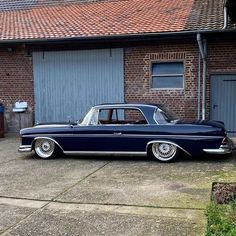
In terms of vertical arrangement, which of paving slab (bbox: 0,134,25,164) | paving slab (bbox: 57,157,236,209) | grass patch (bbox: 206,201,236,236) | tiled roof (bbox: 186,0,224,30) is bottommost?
paving slab (bbox: 0,134,25,164)

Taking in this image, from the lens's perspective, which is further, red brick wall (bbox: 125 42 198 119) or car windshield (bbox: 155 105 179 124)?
red brick wall (bbox: 125 42 198 119)

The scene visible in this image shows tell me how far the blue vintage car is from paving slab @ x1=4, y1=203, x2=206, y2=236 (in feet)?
10.9

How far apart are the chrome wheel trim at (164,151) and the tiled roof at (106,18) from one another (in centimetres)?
500

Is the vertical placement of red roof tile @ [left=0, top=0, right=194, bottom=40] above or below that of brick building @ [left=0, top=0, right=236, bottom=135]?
above

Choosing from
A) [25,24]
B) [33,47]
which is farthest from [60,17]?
[33,47]

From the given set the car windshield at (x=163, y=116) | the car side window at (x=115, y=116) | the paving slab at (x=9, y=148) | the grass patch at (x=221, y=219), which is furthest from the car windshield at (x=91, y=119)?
the grass patch at (x=221, y=219)

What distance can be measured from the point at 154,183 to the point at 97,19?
9.75 meters

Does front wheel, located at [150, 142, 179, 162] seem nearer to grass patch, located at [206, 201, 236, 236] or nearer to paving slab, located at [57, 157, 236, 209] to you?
paving slab, located at [57, 157, 236, 209]

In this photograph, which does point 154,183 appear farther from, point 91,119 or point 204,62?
point 204,62

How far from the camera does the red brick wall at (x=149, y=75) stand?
1257cm

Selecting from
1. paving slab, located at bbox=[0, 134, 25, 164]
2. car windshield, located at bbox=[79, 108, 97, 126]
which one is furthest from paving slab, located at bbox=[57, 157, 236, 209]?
paving slab, located at bbox=[0, 134, 25, 164]

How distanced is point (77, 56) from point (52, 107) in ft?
6.79

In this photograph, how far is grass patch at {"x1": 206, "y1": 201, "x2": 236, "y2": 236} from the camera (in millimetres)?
4238

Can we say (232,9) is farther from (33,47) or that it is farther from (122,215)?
(33,47)
